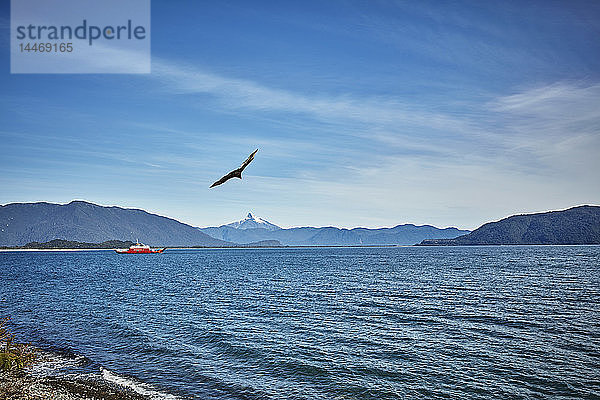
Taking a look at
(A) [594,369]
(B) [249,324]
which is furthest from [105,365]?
(A) [594,369]

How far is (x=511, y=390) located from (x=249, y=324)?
856 inches

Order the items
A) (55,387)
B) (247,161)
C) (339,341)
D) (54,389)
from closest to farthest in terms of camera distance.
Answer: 1. (247,161)
2. (54,389)
3. (55,387)
4. (339,341)

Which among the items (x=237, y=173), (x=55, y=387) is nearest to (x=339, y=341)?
(x=55, y=387)

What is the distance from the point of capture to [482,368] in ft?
77.5

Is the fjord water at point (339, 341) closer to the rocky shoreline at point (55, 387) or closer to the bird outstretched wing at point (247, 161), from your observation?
the rocky shoreline at point (55, 387)

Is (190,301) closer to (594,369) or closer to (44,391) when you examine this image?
(44,391)

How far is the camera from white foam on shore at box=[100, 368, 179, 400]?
19984mm

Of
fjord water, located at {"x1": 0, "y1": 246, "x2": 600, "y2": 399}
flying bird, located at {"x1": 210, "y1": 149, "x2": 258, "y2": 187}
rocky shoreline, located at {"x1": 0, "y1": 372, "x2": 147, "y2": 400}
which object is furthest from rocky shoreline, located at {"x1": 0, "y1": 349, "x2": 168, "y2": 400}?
flying bird, located at {"x1": 210, "y1": 149, "x2": 258, "y2": 187}

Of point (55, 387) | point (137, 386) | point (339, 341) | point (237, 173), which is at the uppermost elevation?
point (237, 173)

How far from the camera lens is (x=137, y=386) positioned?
70.2 ft

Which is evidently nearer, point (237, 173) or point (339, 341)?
point (237, 173)

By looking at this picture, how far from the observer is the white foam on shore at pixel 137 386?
20.0m

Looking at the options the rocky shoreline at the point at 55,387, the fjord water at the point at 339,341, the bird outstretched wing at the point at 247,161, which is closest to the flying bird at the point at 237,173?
the bird outstretched wing at the point at 247,161

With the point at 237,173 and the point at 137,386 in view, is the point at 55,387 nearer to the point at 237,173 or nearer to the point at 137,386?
the point at 137,386
